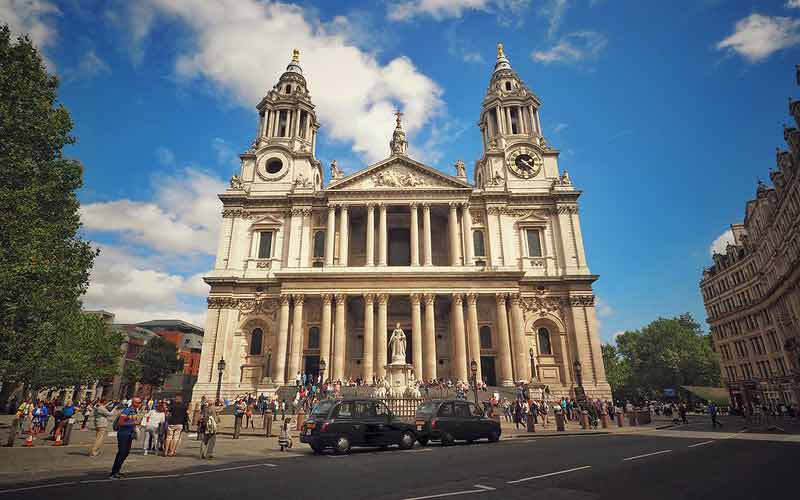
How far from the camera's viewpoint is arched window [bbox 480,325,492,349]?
118 feet

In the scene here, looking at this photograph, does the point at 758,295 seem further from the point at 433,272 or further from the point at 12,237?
the point at 12,237

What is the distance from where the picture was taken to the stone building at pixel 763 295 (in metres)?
34.9

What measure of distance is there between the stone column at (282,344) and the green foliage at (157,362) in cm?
3781

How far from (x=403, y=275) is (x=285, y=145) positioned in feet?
69.0

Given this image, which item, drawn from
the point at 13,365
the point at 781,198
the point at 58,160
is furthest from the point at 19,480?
the point at 781,198

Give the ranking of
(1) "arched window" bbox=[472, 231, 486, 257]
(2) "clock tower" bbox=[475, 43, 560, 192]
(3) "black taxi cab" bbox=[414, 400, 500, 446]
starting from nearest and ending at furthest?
1. (3) "black taxi cab" bbox=[414, 400, 500, 446]
2. (1) "arched window" bbox=[472, 231, 486, 257]
3. (2) "clock tower" bbox=[475, 43, 560, 192]

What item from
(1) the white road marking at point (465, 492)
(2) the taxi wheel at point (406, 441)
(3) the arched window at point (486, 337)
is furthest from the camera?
(3) the arched window at point (486, 337)

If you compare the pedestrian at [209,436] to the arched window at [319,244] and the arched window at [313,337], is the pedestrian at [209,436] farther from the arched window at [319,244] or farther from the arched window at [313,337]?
the arched window at [319,244]

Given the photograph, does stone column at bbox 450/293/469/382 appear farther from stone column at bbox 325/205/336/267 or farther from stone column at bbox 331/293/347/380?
stone column at bbox 325/205/336/267

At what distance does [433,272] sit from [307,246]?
40.2ft

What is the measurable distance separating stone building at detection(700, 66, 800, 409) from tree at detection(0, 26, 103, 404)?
4502 centimetres

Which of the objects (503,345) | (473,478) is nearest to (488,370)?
(503,345)

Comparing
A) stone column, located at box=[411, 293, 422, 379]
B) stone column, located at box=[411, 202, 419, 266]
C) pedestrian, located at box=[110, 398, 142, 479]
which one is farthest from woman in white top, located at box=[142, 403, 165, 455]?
stone column, located at box=[411, 202, 419, 266]

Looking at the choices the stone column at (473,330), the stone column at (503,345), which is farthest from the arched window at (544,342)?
the stone column at (473,330)
